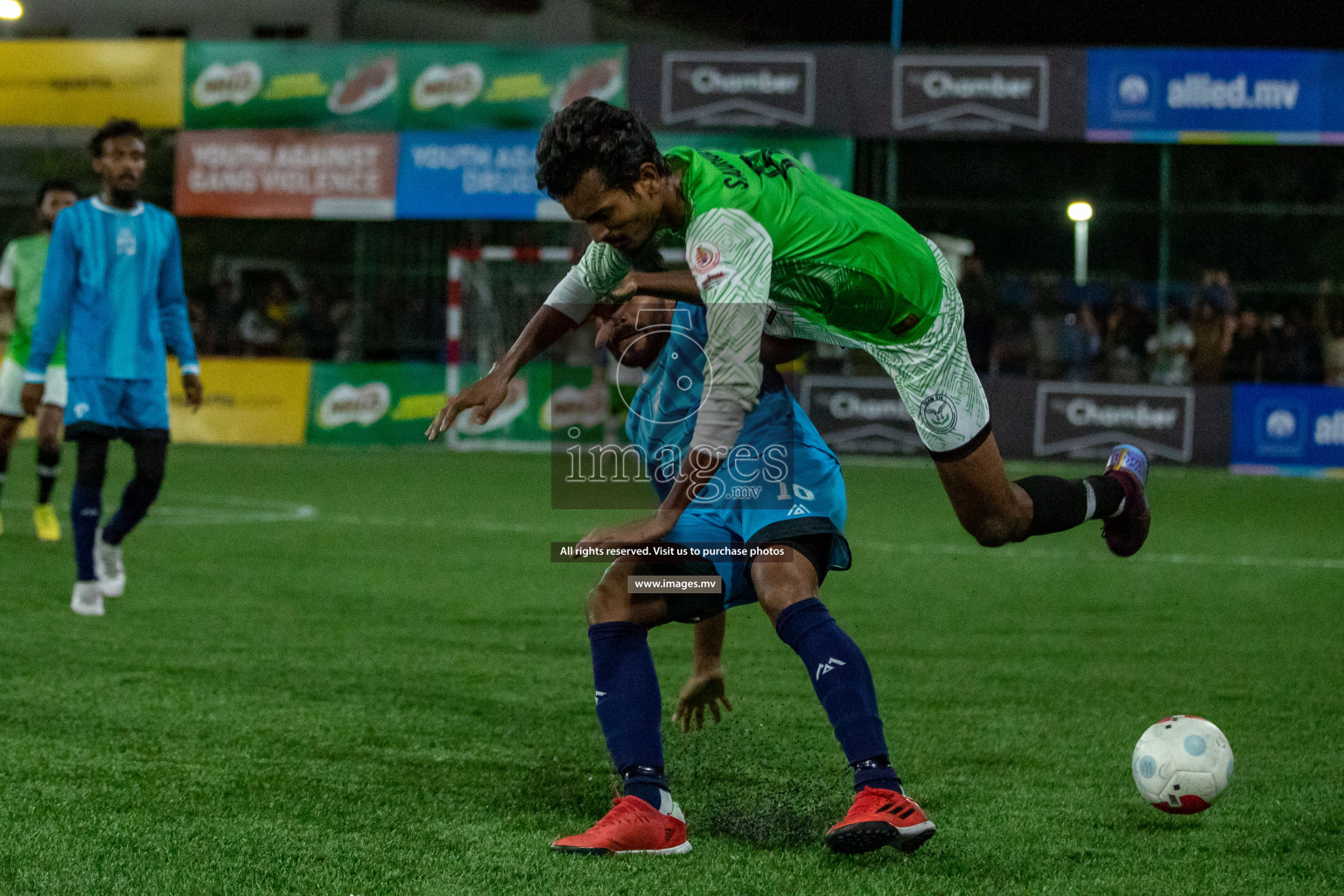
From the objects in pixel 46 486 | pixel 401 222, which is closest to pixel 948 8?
pixel 401 222

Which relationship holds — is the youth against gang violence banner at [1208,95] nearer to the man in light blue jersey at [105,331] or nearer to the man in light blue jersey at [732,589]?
the man in light blue jersey at [105,331]

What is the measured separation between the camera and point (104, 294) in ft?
22.0

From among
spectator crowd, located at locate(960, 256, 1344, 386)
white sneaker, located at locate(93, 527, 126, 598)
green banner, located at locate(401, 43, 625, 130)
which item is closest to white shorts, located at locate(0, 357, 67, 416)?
white sneaker, located at locate(93, 527, 126, 598)

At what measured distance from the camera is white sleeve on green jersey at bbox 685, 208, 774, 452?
3.24 metres

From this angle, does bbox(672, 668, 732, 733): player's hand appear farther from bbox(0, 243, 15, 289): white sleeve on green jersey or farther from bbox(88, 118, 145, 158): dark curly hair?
bbox(0, 243, 15, 289): white sleeve on green jersey

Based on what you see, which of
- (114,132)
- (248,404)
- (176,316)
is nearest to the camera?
(114,132)

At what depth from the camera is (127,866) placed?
11.1 feet

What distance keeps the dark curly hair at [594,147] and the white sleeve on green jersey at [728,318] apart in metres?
0.19

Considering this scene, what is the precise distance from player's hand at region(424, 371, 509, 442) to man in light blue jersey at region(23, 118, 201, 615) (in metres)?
3.34

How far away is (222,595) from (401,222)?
46.6 feet

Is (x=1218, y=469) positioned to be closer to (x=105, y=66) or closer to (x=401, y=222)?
(x=401, y=222)

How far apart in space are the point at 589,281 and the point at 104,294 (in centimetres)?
358

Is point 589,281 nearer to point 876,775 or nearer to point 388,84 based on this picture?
point 876,775

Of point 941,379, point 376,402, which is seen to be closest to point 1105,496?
point 941,379
